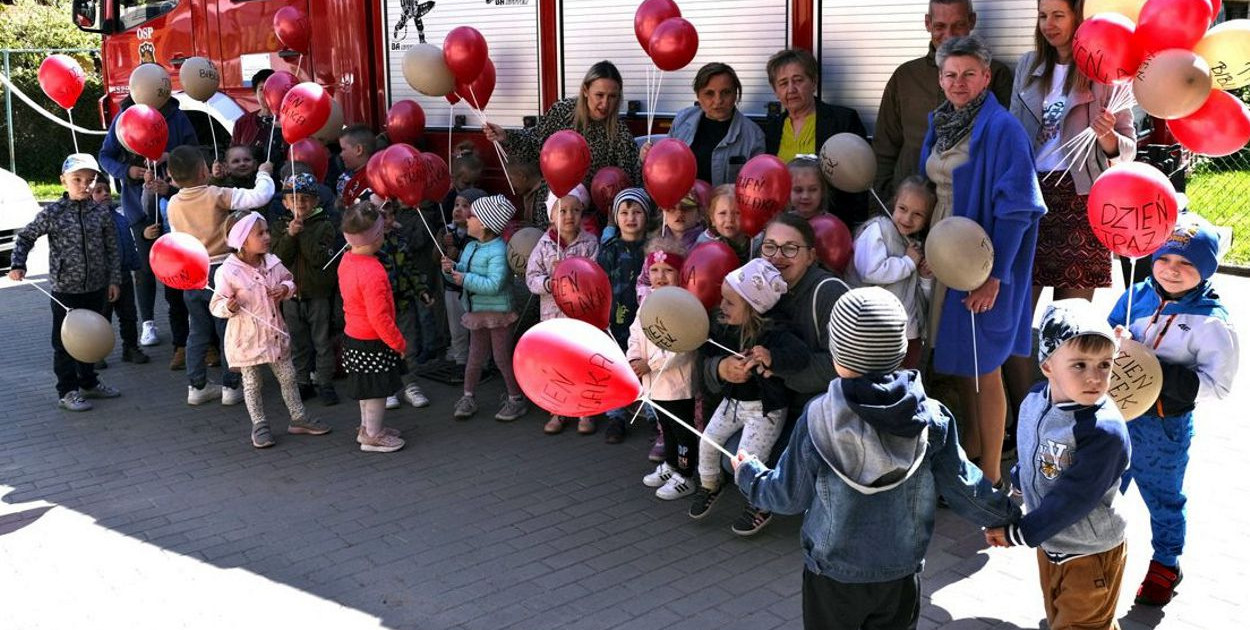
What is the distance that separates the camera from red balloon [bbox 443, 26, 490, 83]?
7.22 metres

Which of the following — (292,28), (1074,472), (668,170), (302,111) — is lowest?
(1074,472)

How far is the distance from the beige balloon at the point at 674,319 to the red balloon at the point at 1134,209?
1.59 meters

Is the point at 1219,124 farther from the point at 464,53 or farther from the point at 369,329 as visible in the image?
the point at 464,53

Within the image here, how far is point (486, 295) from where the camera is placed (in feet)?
22.4

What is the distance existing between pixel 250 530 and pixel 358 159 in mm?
3302

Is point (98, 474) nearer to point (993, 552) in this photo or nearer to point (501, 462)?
point (501, 462)

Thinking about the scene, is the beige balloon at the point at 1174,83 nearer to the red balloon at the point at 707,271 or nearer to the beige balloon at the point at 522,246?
the red balloon at the point at 707,271

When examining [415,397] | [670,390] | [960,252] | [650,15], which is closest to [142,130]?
[415,397]

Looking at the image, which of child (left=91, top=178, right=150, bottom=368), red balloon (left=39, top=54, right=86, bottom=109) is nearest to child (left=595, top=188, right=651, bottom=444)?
child (left=91, top=178, right=150, bottom=368)

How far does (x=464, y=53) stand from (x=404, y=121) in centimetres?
108

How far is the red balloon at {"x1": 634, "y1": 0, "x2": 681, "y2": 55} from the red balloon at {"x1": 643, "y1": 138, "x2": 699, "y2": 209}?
1176 millimetres

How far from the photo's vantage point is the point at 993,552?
4.86 metres

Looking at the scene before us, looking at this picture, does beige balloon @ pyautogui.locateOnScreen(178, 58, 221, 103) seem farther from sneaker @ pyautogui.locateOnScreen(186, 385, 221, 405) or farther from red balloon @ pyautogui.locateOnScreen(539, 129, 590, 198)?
red balloon @ pyautogui.locateOnScreen(539, 129, 590, 198)

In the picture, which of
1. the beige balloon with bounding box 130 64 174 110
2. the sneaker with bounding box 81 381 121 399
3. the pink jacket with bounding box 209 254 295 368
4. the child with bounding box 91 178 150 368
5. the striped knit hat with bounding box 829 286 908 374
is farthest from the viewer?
the beige balloon with bounding box 130 64 174 110
